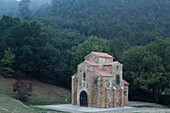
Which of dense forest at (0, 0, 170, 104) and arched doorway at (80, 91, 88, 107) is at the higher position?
dense forest at (0, 0, 170, 104)

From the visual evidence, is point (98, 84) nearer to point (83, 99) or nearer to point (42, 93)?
point (83, 99)

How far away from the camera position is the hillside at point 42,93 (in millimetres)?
45500

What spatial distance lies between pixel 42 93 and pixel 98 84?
1746 cm

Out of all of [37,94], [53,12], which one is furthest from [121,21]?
[37,94]

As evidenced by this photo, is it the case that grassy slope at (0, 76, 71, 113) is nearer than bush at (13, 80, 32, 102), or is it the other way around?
bush at (13, 80, 32, 102)

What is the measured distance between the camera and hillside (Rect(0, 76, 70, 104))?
149 feet

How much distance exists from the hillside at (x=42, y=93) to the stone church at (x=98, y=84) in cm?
720

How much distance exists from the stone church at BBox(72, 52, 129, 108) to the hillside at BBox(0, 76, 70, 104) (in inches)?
283

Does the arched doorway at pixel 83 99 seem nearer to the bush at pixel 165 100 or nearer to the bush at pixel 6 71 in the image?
the bush at pixel 165 100

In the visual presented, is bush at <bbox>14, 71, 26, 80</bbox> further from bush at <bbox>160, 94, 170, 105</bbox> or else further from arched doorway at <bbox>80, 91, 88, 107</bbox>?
bush at <bbox>160, 94, 170, 105</bbox>

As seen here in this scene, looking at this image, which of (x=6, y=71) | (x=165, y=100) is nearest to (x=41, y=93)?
(x=6, y=71)

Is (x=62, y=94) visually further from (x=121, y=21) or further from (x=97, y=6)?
(x=97, y=6)

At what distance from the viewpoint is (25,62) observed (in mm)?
55688

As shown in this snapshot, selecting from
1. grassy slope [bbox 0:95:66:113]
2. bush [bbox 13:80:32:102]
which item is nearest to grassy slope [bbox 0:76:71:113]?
bush [bbox 13:80:32:102]
